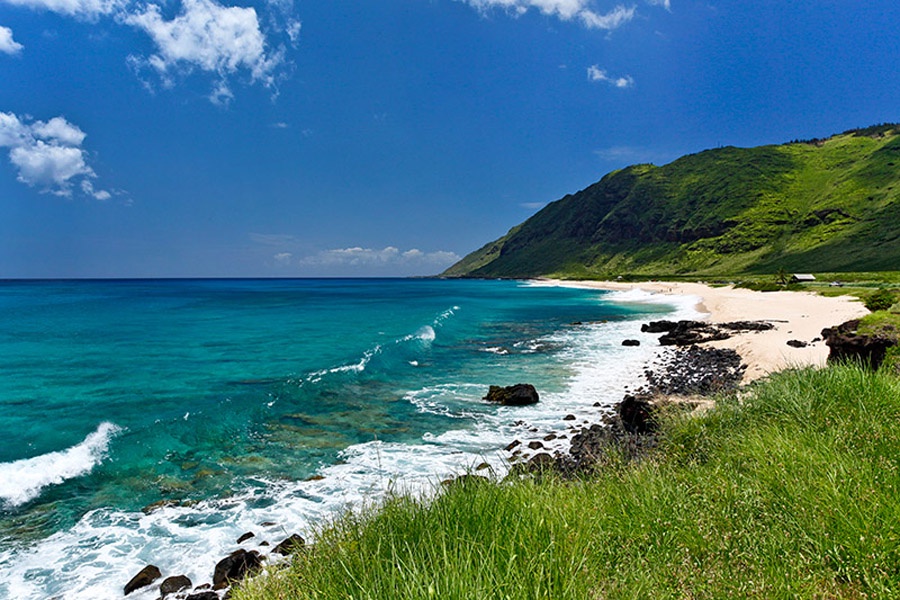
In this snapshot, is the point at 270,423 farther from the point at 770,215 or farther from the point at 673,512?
the point at 770,215


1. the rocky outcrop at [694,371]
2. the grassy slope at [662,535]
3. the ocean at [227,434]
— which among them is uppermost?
the grassy slope at [662,535]

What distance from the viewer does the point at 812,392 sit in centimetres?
715

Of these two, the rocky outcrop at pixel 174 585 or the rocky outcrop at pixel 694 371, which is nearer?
the rocky outcrop at pixel 174 585

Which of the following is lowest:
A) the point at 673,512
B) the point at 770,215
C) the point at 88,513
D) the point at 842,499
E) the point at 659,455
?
the point at 88,513

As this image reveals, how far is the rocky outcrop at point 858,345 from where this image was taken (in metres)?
12.0

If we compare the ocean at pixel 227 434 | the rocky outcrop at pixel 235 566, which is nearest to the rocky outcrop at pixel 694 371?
the ocean at pixel 227 434

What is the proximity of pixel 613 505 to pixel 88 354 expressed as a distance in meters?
42.9

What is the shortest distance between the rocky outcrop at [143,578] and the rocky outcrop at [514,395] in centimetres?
1414

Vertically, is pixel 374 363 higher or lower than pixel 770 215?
lower

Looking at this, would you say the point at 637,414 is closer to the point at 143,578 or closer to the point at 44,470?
the point at 143,578

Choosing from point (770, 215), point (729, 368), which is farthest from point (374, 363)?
point (770, 215)

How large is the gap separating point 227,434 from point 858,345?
2182cm

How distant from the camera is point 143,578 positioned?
27.5ft

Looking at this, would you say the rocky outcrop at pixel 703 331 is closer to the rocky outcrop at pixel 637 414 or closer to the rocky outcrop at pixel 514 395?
the rocky outcrop at pixel 514 395
